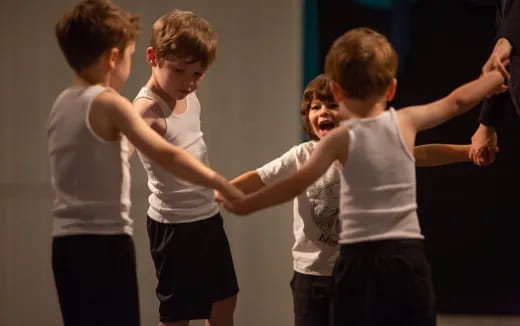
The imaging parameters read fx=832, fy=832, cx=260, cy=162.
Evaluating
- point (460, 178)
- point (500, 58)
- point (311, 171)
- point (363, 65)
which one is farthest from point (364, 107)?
point (460, 178)

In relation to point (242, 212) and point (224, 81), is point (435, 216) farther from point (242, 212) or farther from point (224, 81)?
point (242, 212)

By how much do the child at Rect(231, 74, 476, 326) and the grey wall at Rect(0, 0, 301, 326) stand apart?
3.72 ft

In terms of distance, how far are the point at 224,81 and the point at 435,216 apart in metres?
1.18

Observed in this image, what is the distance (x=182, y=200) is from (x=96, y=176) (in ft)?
1.75

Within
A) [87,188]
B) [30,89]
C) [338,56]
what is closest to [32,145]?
[30,89]

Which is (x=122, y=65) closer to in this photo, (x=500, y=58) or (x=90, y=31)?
(x=90, y=31)

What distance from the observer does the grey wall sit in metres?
3.75

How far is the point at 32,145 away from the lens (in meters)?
3.81

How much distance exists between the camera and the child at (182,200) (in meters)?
2.55

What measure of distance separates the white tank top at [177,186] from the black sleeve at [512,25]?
40.4 inches

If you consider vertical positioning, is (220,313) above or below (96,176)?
below

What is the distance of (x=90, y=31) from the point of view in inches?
85.2

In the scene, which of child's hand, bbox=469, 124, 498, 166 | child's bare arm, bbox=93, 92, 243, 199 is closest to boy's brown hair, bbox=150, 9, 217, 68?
child's bare arm, bbox=93, 92, 243, 199

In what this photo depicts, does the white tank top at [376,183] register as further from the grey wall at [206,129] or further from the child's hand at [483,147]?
the grey wall at [206,129]
